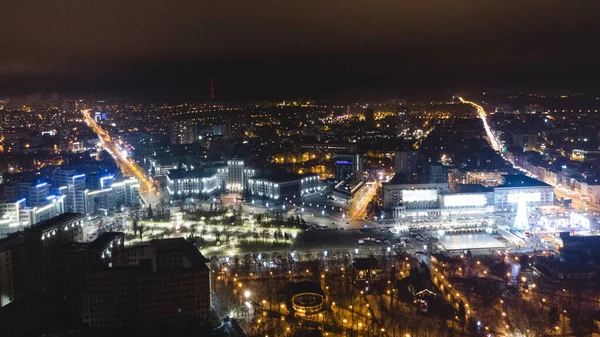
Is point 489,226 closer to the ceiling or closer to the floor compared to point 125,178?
closer to the floor

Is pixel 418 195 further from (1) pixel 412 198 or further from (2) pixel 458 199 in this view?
(2) pixel 458 199

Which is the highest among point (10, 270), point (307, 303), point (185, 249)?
point (185, 249)

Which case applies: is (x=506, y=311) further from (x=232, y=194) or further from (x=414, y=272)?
(x=232, y=194)

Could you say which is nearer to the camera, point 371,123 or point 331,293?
point 331,293

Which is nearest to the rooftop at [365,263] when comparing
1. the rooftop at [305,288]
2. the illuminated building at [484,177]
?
the rooftop at [305,288]

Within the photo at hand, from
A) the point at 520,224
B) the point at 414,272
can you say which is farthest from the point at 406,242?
the point at 520,224

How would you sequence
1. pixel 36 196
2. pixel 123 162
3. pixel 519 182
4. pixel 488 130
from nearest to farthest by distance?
pixel 36 196 < pixel 519 182 < pixel 123 162 < pixel 488 130

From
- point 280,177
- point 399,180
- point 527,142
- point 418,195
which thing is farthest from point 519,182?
point 527,142
